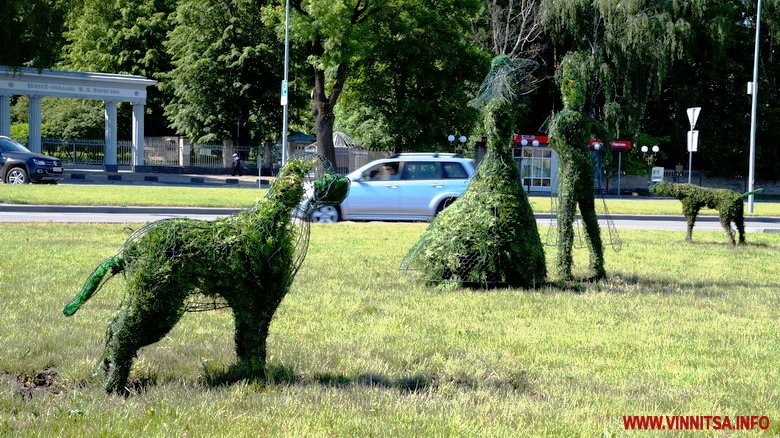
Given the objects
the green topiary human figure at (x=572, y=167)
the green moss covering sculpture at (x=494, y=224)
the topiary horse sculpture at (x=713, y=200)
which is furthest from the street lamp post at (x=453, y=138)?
the green moss covering sculpture at (x=494, y=224)

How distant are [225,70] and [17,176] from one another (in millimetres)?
19203

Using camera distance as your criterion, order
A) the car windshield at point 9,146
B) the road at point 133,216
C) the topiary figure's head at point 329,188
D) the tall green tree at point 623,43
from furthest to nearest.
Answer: the tall green tree at point 623,43 → the car windshield at point 9,146 → the road at point 133,216 → the topiary figure's head at point 329,188

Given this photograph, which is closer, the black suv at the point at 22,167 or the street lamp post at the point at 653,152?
the black suv at the point at 22,167

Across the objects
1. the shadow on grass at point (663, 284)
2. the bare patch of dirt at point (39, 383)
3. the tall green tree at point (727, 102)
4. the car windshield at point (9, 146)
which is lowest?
the bare patch of dirt at point (39, 383)

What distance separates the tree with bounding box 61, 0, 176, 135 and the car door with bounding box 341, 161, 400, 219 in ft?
117

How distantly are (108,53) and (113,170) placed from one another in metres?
15.7

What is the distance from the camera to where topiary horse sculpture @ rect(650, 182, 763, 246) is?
582 inches

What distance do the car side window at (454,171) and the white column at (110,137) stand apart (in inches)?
1058

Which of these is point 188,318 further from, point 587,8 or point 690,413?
Result: point 587,8

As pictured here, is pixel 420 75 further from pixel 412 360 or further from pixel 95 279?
pixel 95 279

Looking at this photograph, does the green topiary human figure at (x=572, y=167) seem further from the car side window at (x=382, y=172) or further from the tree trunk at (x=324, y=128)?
the tree trunk at (x=324, y=128)

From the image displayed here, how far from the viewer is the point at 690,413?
4.80 meters

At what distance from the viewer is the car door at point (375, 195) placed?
19406 millimetres

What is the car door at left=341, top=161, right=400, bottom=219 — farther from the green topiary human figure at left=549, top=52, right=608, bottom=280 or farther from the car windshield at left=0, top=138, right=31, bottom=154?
the car windshield at left=0, top=138, right=31, bottom=154
